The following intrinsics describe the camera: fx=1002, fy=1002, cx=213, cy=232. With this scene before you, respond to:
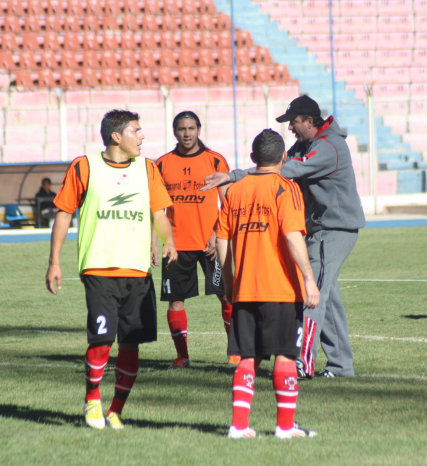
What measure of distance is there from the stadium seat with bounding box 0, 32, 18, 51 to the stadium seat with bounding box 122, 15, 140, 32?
3864 millimetres

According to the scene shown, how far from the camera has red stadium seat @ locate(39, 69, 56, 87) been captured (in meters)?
31.8

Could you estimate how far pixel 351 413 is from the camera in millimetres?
5477

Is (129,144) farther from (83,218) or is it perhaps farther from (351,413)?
(351,413)

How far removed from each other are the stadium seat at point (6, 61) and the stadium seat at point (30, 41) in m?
1.05

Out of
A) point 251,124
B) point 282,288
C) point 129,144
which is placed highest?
point 251,124

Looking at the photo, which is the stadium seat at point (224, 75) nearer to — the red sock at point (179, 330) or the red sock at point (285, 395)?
the red sock at point (179, 330)

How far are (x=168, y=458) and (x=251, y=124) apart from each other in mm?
25327

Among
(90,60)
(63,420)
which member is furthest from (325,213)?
(90,60)

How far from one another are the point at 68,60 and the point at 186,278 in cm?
2648

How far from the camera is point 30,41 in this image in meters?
33.7

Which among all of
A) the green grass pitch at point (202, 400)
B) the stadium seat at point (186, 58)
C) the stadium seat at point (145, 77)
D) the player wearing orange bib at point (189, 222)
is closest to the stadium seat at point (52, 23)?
the stadium seat at point (145, 77)

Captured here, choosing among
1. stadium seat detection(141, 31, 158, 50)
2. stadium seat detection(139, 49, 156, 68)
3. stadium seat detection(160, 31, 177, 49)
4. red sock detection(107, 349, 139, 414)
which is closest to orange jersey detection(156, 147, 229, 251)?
red sock detection(107, 349, 139, 414)

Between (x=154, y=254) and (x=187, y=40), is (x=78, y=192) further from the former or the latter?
(x=187, y=40)

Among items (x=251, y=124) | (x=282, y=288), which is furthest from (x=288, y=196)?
(x=251, y=124)
